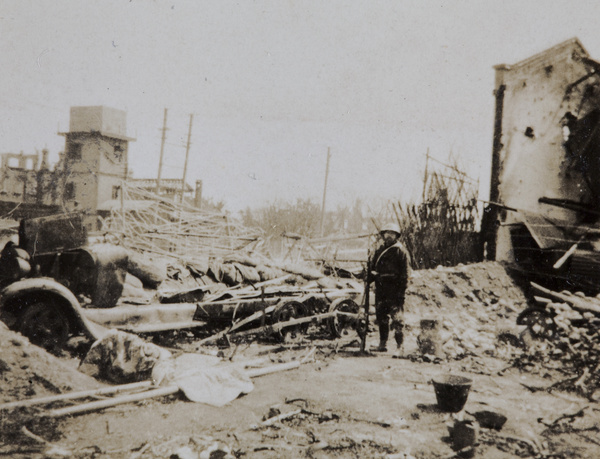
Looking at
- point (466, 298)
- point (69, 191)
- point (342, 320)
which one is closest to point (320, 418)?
point (342, 320)

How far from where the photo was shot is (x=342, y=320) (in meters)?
8.92

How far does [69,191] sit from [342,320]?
1371 inches

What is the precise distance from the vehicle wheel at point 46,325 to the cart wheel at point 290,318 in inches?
129

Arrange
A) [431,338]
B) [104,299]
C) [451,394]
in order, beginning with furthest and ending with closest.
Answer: [431,338] → [104,299] → [451,394]

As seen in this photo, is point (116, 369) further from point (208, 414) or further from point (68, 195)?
point (68, 195)

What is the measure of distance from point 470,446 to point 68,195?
130 feet

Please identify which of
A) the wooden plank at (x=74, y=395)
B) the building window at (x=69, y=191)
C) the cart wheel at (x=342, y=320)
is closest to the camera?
the wooden plank at (x=74, y=395)

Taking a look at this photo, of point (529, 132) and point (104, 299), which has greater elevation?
point (529, 132)

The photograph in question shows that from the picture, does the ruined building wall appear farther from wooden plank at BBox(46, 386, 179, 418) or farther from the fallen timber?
wooden plank at BBox(46, 386, 179, 418)

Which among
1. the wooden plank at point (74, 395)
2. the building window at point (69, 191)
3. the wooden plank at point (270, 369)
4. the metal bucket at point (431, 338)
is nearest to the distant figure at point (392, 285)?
the metal bucket at point (431, 338)

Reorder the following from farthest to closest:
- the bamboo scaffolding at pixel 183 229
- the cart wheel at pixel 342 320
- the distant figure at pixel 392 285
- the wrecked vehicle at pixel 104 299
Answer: the bamboo scaffolding at pixel 183 229, the cart wheel at pixel 342 320, the distant figure at pixel 392 285, the wrecked vehicle at pixel 104 299

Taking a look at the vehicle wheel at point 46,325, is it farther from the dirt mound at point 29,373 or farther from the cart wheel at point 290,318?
the cart wheel at point 290,318

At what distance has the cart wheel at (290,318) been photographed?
7.71 metres

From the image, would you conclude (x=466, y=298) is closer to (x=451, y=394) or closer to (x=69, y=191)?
(x=451, y=394)
